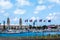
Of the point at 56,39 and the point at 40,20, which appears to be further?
the point at 40,20

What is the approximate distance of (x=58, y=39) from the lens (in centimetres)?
3819

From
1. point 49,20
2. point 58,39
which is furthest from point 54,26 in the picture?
point 58,39

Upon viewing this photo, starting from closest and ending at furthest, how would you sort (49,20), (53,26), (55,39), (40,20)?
1. (55,39)
2. (40,20)
3. (49,20)
4. (53,26)

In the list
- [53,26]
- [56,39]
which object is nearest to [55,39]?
[56,39]

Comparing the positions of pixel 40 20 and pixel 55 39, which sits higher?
pixel 40 20

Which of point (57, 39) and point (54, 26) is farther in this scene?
point (54, 26)

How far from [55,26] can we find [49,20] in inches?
3128

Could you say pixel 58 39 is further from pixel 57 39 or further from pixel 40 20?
pixel 40 20

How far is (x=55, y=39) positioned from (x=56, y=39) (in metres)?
0.20

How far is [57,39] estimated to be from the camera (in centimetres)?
3816

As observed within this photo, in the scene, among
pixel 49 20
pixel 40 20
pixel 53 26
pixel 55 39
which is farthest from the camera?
pixel 53 26

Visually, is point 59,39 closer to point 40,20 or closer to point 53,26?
point 40,20

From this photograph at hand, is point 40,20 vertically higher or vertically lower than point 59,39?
higher

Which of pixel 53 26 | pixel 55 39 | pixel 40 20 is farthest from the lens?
pixel 53 26
